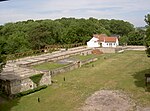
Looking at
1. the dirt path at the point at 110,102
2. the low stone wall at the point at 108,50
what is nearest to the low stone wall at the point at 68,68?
the dirt path at the point at 110,102

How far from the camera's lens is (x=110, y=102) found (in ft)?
58.9

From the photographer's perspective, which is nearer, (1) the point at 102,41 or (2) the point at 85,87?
(2) the point at 85,87

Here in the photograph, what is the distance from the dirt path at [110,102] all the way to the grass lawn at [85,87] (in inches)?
24.4

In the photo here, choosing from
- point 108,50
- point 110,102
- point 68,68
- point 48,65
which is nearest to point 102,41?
point 108,50

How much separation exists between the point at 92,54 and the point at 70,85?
2032 centimetres

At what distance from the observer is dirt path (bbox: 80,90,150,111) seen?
55.0ft

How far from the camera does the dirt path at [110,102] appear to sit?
16.8m

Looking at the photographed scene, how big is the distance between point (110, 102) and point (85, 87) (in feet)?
15.8

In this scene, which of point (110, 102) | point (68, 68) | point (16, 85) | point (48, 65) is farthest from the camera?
point (48, 65)

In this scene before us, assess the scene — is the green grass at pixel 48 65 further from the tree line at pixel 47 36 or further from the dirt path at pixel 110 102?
the tree line at pixel 47 36

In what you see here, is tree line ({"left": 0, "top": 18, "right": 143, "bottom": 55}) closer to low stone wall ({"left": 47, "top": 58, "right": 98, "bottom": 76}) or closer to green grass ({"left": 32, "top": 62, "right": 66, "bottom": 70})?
green grass ({"left": 32, "top": 62, "right": 66, "bottom": 70})

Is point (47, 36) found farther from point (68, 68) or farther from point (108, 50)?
point (68, 68)

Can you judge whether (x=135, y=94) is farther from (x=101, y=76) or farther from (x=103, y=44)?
(x=103, y=44)

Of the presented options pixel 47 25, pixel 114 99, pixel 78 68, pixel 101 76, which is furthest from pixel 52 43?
pixel 114 99
